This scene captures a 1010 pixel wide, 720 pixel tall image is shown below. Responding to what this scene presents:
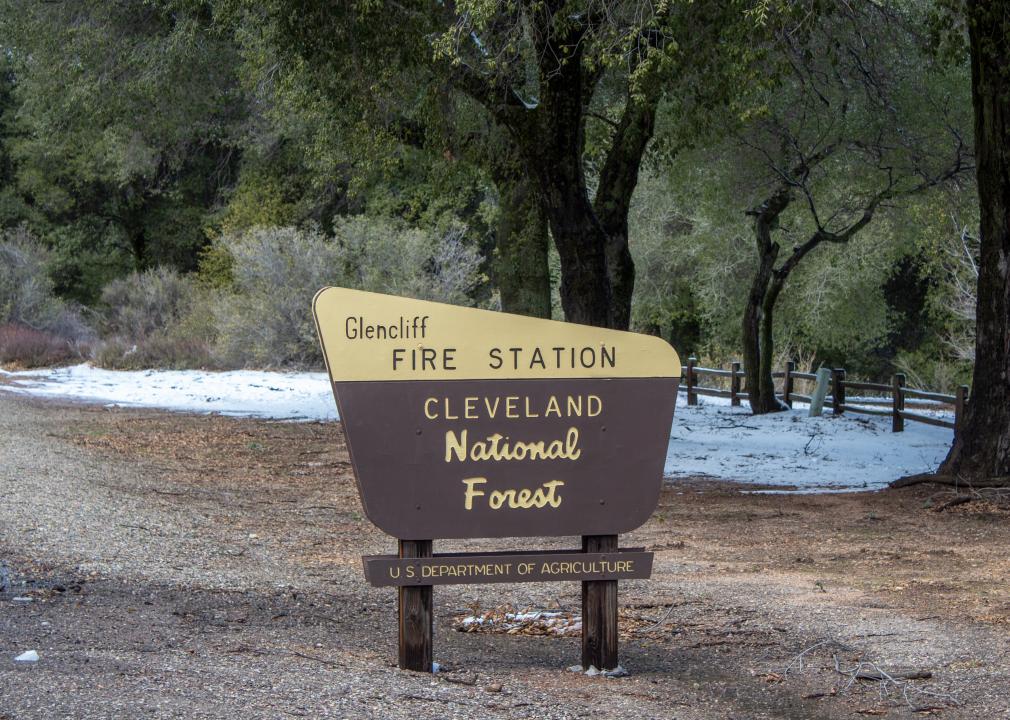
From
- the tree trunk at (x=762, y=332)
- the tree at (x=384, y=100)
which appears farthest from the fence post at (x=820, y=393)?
the tree at (x=384, y=100)

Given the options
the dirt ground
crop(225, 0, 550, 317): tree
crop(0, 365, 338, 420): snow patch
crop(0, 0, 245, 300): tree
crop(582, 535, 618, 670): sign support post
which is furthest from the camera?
crop(0, 365, 338, 420): snow patch

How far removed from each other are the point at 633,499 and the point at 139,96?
615 inches

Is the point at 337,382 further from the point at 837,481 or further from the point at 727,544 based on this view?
the point at 837,481

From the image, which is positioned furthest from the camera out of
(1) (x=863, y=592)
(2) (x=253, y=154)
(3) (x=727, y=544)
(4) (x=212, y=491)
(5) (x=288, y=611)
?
(2) (x=253, y=154)

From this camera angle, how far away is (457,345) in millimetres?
5363

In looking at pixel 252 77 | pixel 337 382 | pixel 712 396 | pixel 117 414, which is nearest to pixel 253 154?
pixel 712 396

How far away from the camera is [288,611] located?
6.92 meters

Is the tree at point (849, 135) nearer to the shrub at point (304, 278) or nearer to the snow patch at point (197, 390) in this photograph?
the shrub at point (304, 278)

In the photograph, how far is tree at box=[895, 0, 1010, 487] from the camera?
38.2 feet

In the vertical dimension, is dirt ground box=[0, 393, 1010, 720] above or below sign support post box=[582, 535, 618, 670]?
below

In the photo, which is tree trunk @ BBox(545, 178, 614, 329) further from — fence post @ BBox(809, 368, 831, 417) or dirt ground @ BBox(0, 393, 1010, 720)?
fence post @ BBox(809, 368, 831, 417)

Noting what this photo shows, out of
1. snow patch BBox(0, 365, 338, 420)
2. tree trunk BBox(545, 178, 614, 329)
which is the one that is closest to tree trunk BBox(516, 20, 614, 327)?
tree trunk BBox(545, 178, 614, 329)

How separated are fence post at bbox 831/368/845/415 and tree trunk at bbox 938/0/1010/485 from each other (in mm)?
10564

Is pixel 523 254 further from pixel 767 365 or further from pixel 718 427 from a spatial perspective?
pixel 767 365
